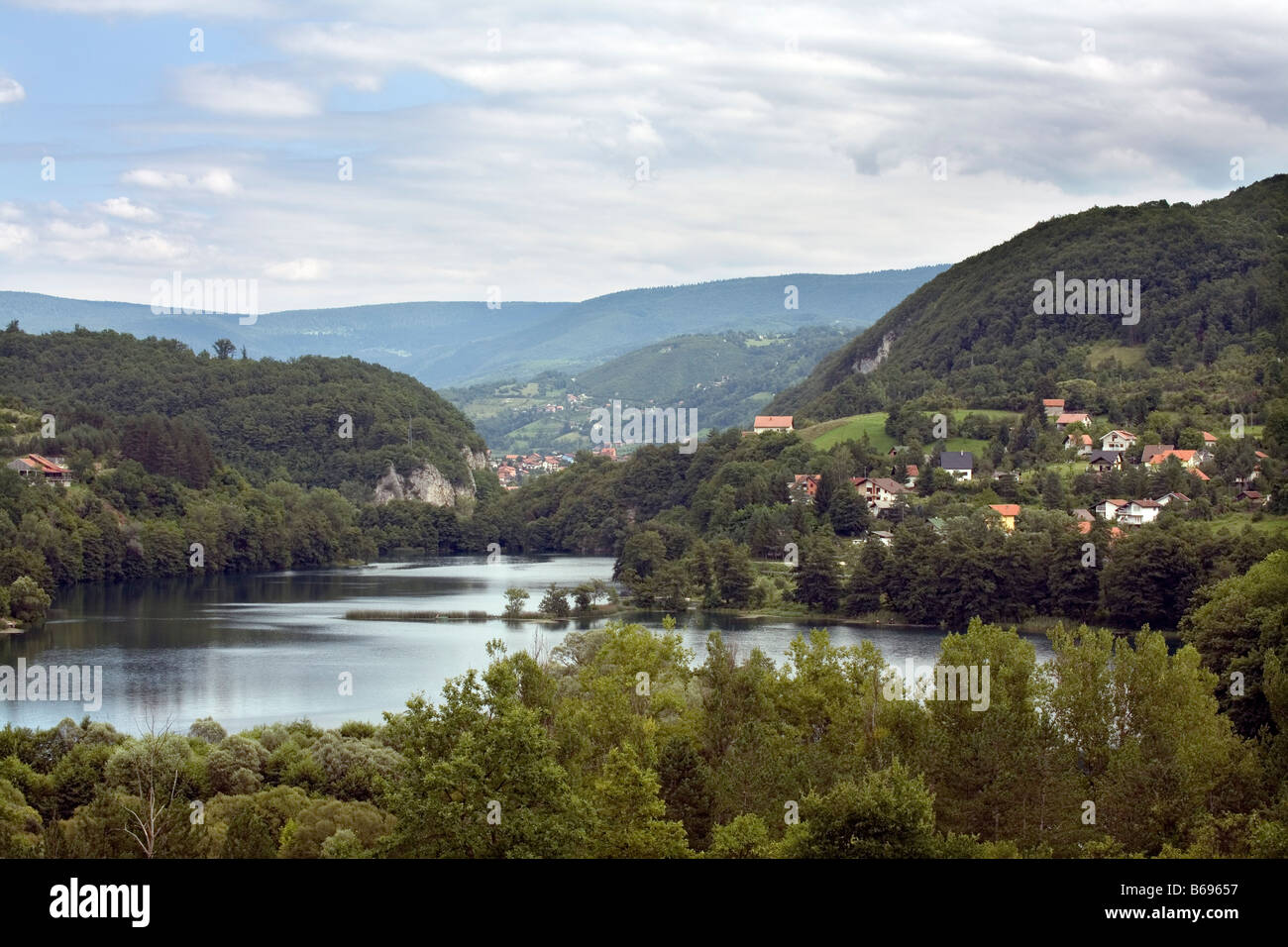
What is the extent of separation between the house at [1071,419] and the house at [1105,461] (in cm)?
604

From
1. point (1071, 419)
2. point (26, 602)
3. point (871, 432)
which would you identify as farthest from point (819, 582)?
point (871, 432)

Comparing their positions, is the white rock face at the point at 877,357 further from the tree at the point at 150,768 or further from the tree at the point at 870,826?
the tree at the point at 870,826

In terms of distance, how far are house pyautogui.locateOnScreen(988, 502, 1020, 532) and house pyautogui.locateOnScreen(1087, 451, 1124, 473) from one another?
20.1 ft

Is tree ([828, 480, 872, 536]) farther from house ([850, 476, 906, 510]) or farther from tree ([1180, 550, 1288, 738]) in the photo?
tree ([1180, 550, 1288, 738])

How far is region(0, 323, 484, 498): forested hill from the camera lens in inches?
3757

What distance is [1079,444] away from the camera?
214 ft

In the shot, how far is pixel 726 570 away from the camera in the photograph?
164 feet

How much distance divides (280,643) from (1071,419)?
146 ft

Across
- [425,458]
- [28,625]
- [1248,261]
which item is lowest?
[28,625]

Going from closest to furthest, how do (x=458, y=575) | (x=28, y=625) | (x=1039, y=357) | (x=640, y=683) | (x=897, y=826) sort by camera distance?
(x=897, y=826)
(x=640, y=683)
(x=28, y=625)
(x=458, y=575)
(x=1039, y=357)
